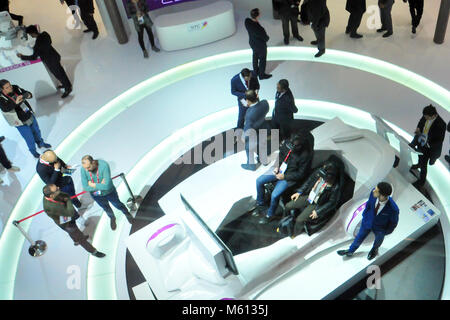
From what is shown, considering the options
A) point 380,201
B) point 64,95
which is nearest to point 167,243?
point 380,201

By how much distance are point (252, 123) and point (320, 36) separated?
306cm

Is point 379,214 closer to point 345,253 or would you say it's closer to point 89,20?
point 345,253

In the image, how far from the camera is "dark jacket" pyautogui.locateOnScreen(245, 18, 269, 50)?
21.9ft

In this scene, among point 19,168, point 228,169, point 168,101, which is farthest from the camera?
point 168,101

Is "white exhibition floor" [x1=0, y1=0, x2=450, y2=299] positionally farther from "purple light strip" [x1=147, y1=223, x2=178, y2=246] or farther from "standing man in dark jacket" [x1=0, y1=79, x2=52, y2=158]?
"purple light strip" [x1=147, y1=223, x2=178, y2=246]

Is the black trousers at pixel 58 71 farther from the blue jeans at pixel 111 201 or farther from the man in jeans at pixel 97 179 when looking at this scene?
the blue jeans at pixel 111 201

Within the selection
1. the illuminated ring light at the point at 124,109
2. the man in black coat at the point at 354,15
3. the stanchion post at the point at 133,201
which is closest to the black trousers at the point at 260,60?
the illuminated ring light at the point at 124,109

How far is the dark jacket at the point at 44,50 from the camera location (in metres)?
7.01

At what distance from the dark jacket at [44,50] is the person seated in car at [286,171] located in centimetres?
458

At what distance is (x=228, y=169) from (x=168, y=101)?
2498 millimetres

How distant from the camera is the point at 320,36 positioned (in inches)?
296
